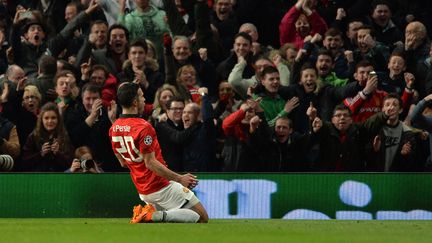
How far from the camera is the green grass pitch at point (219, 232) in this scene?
1289 cm

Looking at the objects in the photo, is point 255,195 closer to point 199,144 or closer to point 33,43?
point 199,144

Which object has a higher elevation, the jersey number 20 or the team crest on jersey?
the team crest on jersey

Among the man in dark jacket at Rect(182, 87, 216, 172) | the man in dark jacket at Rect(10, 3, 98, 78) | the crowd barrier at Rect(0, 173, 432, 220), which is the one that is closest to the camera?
the crowd barrier at Rect(0, 173, 432, 220)

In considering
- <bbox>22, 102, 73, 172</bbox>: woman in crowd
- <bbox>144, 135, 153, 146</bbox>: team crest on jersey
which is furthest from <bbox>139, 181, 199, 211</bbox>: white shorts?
<bbox>22, 102, 73, 172</bbox>: woman in crowd

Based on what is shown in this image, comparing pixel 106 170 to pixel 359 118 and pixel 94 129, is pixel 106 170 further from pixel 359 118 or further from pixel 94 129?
pixel 359 118

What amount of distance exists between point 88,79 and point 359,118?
15.1ft

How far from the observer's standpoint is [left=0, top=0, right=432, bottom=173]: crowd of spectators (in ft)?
64.0

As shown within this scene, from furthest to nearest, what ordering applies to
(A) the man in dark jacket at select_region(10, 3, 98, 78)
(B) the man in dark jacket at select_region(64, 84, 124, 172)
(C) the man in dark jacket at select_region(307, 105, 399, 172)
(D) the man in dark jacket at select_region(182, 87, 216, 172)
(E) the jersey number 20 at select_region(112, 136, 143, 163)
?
(A) the man in dark jacket at select_region(10, 3, 98, 78)
(B) the man in dark jacket at select_region(64, 84, 124, 172)
(C) the man in dark jacket at select_region(307, 105, 399, 172)
(D) the man in dark jacket at select_region(182, 87, 216, 172)
(E) the jersey number 20 at select_region(112, 136, 143, 163)

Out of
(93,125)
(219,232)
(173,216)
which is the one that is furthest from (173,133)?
(219,232)

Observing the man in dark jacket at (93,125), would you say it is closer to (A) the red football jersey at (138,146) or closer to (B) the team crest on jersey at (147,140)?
(A) the red football jersey at (138,146)

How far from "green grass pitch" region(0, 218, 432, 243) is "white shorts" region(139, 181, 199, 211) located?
61 centimetres

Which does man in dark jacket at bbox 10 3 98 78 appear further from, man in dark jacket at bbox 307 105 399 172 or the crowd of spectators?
man in dark jacket at bbox 307 105 399 172

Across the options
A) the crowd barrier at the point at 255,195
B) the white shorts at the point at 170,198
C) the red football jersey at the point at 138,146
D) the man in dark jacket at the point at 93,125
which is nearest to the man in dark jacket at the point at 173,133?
the crowd barrier at the point at 255,195

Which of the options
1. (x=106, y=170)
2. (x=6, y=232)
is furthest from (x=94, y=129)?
(x=6, y=232)
